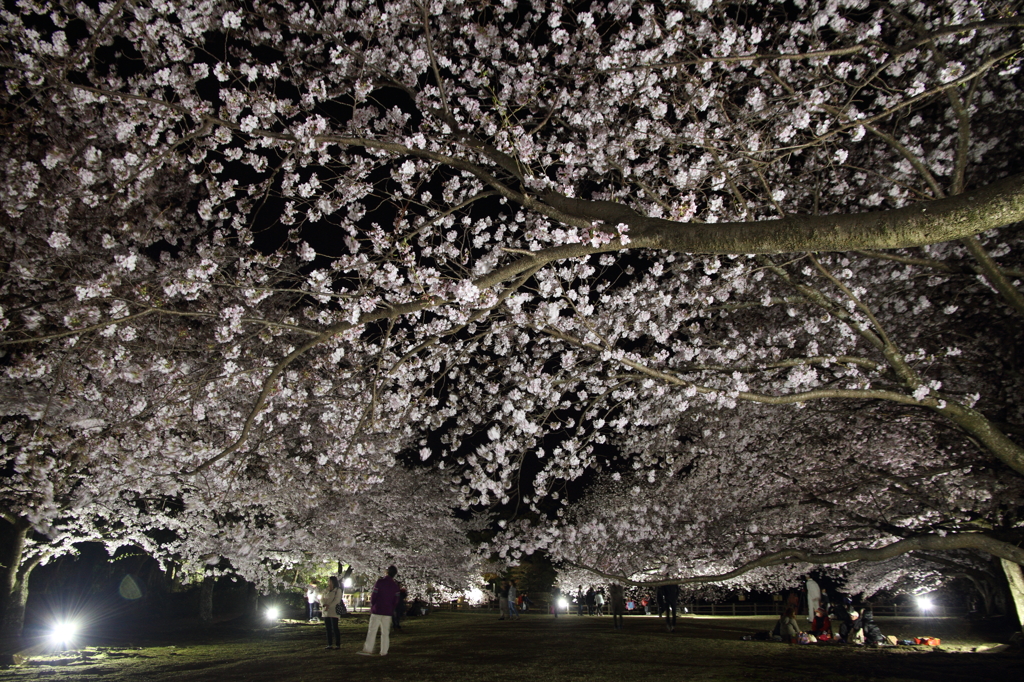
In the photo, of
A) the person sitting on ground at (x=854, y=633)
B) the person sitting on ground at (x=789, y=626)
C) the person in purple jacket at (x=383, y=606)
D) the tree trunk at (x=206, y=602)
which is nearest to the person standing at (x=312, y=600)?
the tree trunk at (x=206, y=602)

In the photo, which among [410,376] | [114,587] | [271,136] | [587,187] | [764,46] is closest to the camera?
[271,136]

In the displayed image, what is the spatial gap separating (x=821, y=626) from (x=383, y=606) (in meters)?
9.96

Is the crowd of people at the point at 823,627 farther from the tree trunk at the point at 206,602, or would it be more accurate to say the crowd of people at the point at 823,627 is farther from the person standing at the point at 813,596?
the tree trunk at the point at 206,602

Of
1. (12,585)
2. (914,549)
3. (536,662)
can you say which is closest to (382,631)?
(536,662)

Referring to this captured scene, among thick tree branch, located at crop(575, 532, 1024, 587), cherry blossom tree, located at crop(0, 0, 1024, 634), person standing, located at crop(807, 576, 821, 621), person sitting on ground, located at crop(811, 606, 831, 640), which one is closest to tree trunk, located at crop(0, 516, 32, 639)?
cherry blossom tree, located at crop(0, 0, 1024, 634)

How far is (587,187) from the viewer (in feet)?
30.6

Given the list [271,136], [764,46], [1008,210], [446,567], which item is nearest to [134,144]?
[271,136]

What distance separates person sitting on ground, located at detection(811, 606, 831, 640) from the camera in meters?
13.5

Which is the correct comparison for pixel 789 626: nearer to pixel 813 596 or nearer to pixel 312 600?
pixel 813 596

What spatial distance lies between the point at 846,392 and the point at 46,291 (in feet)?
37.9

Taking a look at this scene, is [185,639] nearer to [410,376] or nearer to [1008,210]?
[410,376]

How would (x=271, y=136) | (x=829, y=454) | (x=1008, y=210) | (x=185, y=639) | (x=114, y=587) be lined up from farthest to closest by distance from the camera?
1. (x=114, y=587)
2. (x=185, y=639)
3. (x=829, y=454)
4. (x=271, y=136)
5. (x=1008, y=210)

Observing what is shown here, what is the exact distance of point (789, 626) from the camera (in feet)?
45.6

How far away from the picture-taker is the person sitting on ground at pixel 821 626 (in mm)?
13531
